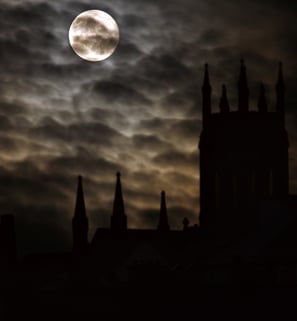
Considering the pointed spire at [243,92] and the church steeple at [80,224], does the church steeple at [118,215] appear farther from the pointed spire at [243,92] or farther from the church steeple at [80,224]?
the pointed spire at [243,92]

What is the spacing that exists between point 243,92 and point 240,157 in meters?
6.74

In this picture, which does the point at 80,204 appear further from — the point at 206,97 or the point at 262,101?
the point at 262,101

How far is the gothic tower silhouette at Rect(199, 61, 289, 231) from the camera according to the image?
94.6 meters

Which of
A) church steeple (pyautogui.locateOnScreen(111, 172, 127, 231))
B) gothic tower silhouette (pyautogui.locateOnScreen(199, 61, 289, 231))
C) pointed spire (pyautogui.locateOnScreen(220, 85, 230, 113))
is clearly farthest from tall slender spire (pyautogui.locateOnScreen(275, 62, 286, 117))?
church steeple (pyautogui.locateOnScreen(111, 172, 127, 231))

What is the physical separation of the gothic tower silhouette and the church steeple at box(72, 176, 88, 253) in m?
11.9

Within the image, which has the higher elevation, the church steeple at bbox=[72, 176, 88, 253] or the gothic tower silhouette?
the gothic tower silhouette

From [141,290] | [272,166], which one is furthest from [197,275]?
[141,290]

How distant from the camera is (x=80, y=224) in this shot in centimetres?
9756

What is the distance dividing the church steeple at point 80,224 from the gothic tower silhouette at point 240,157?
38.9ft

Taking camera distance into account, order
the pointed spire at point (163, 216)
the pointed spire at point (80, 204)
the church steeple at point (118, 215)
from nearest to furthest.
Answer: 1. the church steeple at point (118, 215)
2. the pointed spire at point (80, 204)
3. the pointed spire at point (163, 216)

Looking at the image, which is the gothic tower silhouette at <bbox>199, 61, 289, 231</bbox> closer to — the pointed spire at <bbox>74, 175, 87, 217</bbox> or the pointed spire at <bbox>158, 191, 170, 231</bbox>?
the pointed spire at <bbox>158, 191, 170, 231</bbox>

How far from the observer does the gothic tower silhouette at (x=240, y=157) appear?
9456 cm

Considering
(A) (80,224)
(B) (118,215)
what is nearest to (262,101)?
(B) (118,215)

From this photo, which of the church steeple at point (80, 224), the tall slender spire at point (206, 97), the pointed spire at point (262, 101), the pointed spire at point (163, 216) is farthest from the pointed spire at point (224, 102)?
the church steeple at point (80, 224)
